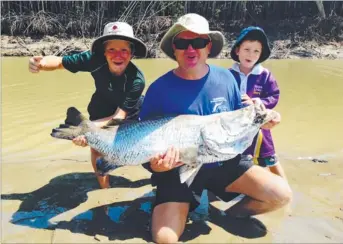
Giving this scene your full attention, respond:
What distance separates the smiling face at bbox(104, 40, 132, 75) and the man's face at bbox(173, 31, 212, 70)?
2.56ft

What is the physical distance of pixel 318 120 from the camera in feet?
24.7

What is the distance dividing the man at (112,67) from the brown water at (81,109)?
1305 millimetres

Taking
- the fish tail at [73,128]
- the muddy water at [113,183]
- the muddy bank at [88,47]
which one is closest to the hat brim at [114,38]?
the fish tail at [73,128]

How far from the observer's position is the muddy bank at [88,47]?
1711cm

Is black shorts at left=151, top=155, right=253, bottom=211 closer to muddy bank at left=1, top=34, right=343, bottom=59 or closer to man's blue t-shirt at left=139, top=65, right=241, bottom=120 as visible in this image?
man's blue t-shirt at left=139, top=65, right=241, bottom=120

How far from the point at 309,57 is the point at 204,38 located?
50.8ft

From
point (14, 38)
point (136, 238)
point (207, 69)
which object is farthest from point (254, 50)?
point (14, 38)

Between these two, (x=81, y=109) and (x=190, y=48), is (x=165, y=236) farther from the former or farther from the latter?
(x=81, y=109)

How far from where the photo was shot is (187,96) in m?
3.50

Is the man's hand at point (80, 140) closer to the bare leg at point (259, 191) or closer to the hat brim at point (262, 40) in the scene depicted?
the bare leg at point (259, 191)

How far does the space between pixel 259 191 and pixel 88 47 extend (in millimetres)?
15185

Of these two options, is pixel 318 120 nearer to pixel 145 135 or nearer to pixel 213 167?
pixel 213 167

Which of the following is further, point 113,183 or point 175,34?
point 113,183

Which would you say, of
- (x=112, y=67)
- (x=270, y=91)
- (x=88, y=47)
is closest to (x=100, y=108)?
(x=112, y=67)
